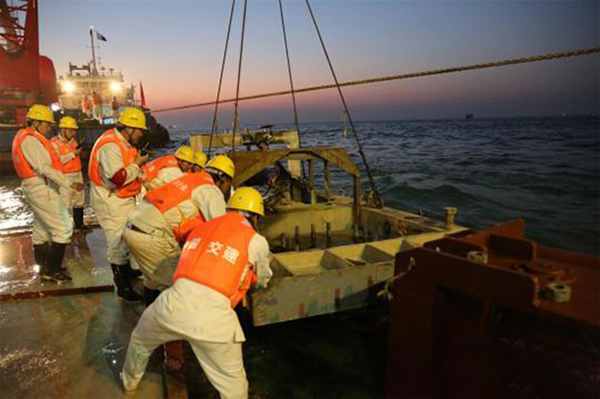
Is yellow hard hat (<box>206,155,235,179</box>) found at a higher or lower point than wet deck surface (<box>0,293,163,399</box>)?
higher

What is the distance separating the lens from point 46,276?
4.62 m

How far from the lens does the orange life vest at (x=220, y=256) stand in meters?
2.28

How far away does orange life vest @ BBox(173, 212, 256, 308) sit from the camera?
89.7 inches

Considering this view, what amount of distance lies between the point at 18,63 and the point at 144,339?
78.8 feet

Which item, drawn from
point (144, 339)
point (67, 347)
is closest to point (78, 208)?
point (67, 347)

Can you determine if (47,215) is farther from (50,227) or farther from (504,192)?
(504,192)

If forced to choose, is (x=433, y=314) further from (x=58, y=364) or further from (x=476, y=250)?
(x=58, y=364)

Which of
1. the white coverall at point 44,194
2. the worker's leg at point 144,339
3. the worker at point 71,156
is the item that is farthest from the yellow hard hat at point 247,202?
the worker at point 71,156

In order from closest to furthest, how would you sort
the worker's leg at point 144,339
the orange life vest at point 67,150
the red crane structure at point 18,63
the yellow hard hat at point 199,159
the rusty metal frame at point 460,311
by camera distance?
1. the rusty metal frame at point 460,311
2. the worker's leg at point 144,339
3. the yellow hard hat at point 199,159
4. the orange life vest at point 67,150
5. the red crane structure at point 18,63

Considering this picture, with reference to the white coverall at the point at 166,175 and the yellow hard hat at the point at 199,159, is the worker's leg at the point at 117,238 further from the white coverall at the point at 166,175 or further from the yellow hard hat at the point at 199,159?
the yellow hard hat at the point at 199,159

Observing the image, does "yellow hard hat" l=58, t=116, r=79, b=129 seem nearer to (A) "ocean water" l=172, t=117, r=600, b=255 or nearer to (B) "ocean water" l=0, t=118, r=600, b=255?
(B) "ocean water" l=0, t=118, r=600, b=255

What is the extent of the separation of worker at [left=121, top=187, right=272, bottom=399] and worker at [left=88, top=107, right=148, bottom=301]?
1.99 meters

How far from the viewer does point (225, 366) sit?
240 cm

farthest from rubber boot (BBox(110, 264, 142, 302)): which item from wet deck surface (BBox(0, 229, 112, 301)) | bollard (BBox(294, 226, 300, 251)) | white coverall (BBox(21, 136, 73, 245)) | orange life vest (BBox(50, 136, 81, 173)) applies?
orange life vest (BBox(50, 136, 81, 173))
